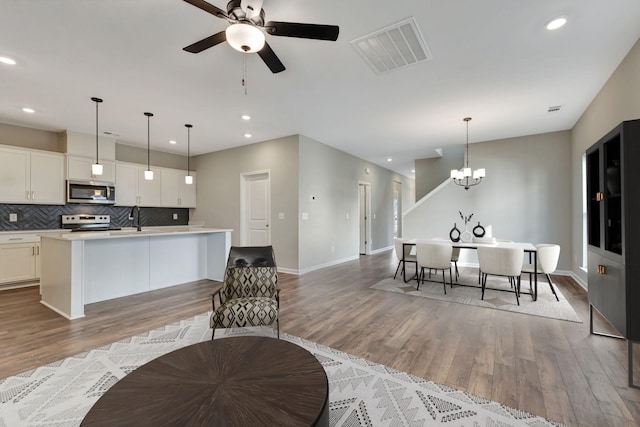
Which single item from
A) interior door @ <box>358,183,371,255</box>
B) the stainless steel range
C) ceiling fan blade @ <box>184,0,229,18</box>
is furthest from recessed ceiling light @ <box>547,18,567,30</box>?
the stainless steel range

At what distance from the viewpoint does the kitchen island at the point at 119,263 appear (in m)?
3.32

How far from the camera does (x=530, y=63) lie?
2.97m

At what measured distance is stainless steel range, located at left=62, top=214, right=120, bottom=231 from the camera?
5.48 metres

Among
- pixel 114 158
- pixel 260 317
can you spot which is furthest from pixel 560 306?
pixel 114 158

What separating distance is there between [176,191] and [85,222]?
193 cm

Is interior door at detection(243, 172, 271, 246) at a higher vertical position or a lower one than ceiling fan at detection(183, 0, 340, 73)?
lower

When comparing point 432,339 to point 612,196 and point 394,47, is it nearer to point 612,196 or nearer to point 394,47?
point 612,196

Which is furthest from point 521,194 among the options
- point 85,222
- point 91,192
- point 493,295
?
point 85,222

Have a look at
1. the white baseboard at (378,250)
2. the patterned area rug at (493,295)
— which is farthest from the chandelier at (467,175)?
the white baseboard at (378,250)

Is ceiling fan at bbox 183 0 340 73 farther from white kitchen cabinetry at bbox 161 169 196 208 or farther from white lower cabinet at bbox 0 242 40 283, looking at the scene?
white kitchen cabinetry at bbox 161 169 196 208

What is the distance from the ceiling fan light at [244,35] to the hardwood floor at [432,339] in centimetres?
251

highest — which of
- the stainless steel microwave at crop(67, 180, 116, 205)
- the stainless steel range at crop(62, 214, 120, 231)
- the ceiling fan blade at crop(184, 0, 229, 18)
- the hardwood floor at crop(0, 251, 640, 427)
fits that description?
the ceiling fan blade at crop(184, 0, 229, 18)

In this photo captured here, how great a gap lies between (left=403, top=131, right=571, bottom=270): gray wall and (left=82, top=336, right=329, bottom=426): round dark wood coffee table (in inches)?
234

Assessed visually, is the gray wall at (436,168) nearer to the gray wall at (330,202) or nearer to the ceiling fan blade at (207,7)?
the gray wall at (330,202)
